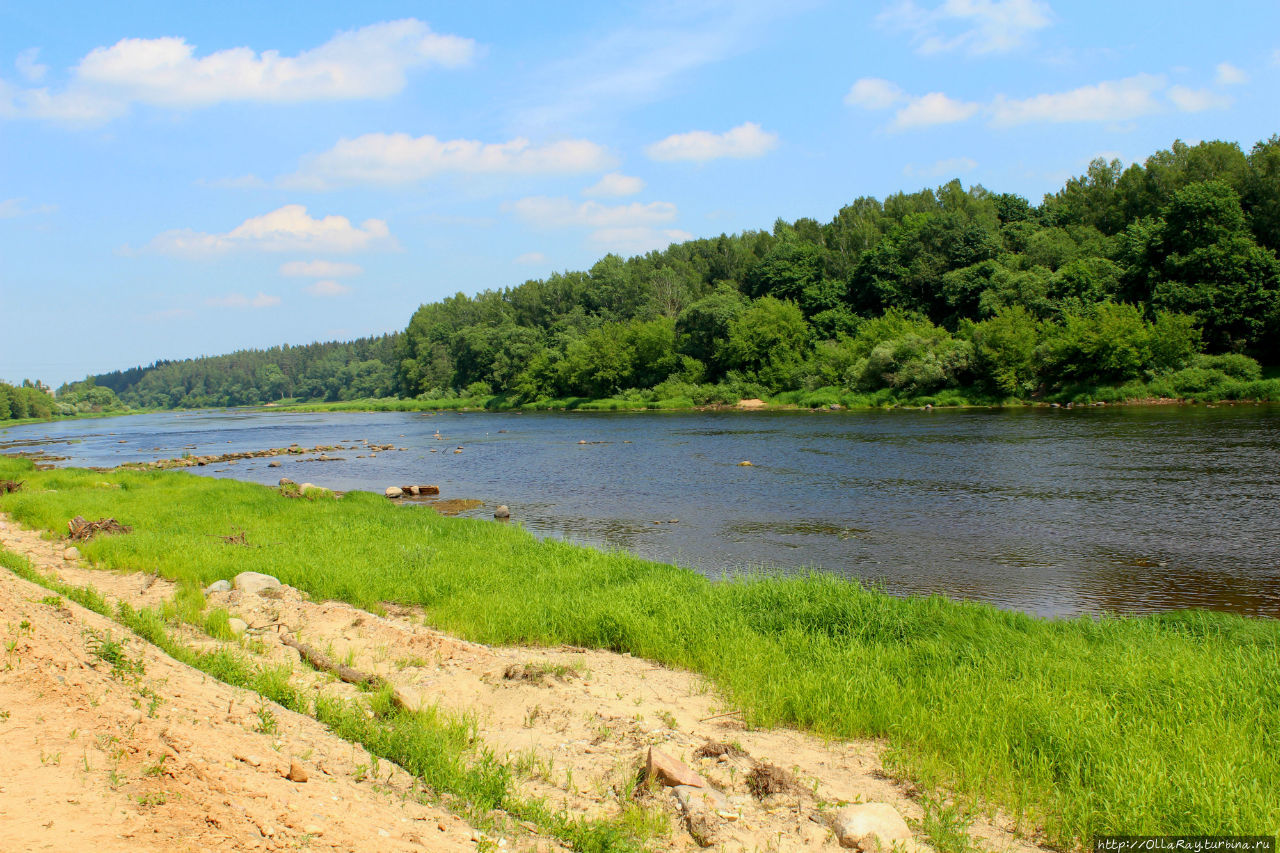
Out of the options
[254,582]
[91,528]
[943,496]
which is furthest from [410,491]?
[943,496]

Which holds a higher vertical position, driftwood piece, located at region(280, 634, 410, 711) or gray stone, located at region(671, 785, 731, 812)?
driftwood piece, located at region(280, 634, 410, 711)

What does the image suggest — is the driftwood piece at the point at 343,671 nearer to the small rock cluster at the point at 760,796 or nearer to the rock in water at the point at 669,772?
the rock in water at the point at 669,772

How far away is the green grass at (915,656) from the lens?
251 inches

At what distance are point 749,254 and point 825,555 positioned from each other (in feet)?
356

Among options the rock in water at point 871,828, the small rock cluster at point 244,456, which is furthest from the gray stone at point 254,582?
the small rock cluster at point 244,456

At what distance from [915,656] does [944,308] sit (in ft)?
281

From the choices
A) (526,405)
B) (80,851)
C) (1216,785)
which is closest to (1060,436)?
(1216,785)

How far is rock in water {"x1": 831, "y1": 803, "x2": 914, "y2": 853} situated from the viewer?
18.9 feet

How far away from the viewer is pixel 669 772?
6.50 metres

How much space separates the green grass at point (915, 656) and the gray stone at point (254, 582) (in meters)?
0.79

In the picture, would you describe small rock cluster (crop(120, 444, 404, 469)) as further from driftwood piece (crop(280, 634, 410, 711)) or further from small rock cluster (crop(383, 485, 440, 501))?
driftwood piece (crop(280, 634, 410, 711))

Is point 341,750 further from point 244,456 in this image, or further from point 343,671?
point 244,456

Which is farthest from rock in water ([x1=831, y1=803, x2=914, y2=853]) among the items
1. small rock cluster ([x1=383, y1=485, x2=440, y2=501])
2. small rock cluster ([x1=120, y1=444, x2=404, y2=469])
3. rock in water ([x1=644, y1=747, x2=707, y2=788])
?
small rock cluster ([x1=120, y1=444, x2=404, y2=469])

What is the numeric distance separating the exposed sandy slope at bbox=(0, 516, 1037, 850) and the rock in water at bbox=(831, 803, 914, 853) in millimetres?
136
